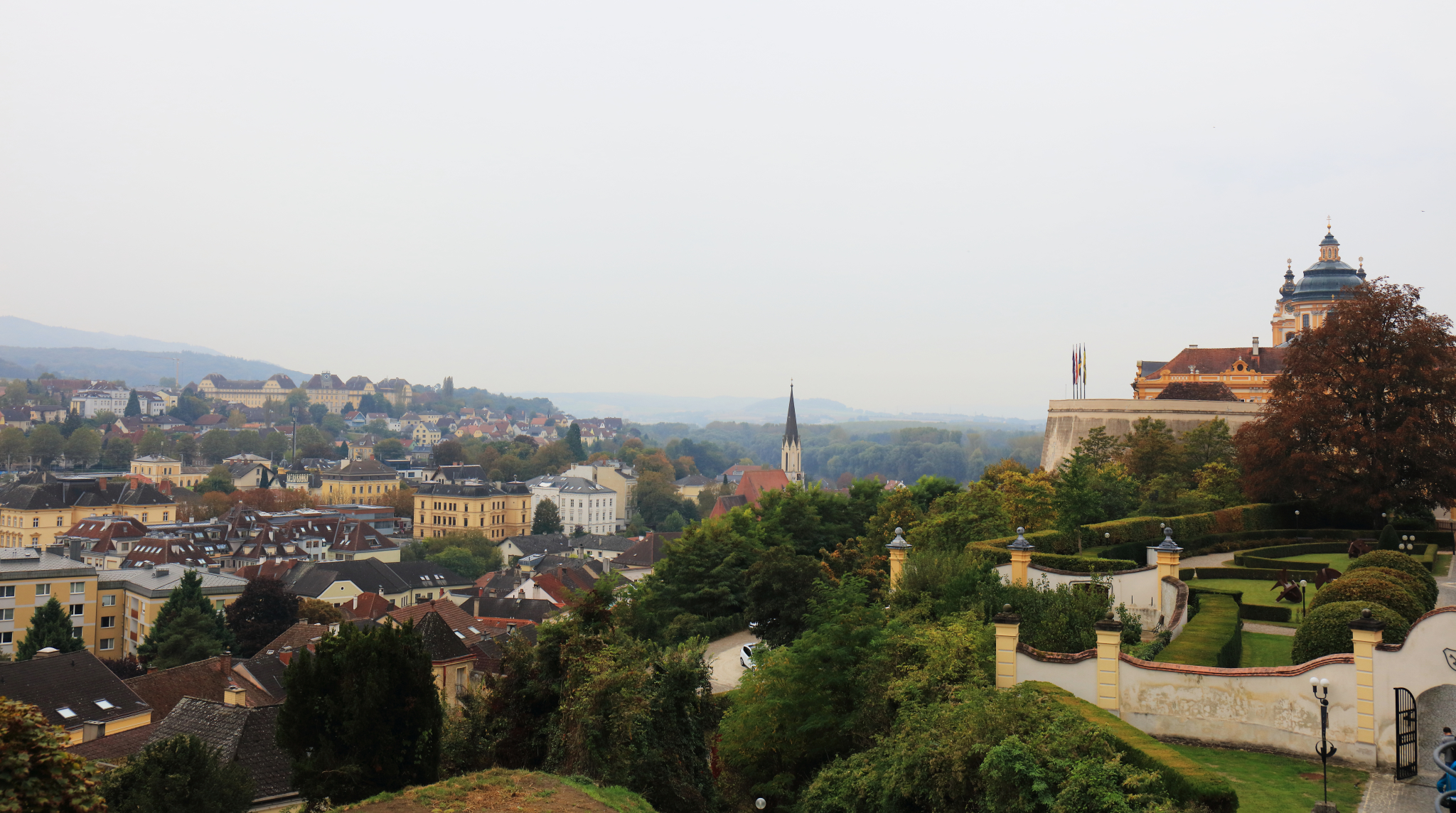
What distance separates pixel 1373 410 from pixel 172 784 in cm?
3042

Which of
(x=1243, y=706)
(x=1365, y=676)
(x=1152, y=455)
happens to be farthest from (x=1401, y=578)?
(x=1152, y=455)

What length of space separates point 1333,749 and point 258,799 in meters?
19.1

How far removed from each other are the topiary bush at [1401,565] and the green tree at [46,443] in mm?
160817

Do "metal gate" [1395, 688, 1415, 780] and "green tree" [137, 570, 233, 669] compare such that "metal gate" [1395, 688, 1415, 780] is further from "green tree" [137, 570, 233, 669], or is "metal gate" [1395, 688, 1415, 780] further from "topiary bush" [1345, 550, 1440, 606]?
"green tree" [137, 570, 233, 669]

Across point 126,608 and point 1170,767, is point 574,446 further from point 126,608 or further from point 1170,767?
point 1170,767

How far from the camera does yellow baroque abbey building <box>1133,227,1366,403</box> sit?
49.7 m

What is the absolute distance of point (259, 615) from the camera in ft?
164

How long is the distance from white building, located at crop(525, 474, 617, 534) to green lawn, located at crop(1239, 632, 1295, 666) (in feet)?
341

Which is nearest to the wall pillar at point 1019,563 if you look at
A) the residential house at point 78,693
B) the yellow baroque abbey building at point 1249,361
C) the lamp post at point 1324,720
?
the lamp post at point 1324,720

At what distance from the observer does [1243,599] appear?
21.3 metres

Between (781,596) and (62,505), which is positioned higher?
(781,596)

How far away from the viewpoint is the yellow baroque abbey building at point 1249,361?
163ft

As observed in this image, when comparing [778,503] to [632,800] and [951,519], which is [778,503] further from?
[632,800]

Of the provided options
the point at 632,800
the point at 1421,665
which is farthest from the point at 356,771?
the point at 1421,665
